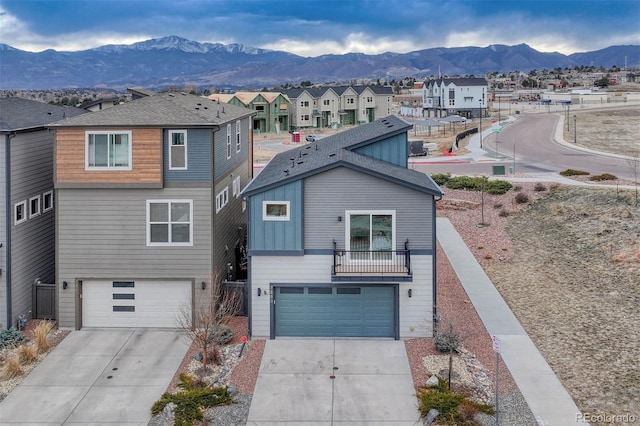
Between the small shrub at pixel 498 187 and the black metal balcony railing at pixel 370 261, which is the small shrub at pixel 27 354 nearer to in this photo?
the black metal balcony railing at pixel 370 261

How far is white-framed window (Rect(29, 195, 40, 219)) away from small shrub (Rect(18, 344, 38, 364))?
5.08 m

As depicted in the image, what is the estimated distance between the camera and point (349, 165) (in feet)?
58.1

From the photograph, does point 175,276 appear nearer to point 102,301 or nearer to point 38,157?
point 102,301

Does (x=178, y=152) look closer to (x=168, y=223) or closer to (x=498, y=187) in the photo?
(x=168, y=223)

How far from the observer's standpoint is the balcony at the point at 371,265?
17359mm

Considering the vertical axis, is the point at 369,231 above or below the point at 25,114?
below

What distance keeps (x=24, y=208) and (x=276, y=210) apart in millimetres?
8243

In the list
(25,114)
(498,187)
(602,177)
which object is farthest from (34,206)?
(602,177)

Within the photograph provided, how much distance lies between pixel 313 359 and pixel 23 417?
709cm

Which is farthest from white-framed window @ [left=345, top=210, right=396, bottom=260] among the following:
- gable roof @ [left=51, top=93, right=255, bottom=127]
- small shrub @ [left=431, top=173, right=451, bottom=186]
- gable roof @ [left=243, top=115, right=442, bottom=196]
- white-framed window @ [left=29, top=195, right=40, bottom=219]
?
small shrub @ [left=431, top=173, right=451, bottom=186]

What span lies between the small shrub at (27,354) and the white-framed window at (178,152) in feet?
20.9

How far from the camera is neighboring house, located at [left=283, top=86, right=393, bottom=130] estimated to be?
9375 centimetres

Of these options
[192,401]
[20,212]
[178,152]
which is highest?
[178,152]

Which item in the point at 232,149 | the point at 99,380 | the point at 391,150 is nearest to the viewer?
the point at 99,380
